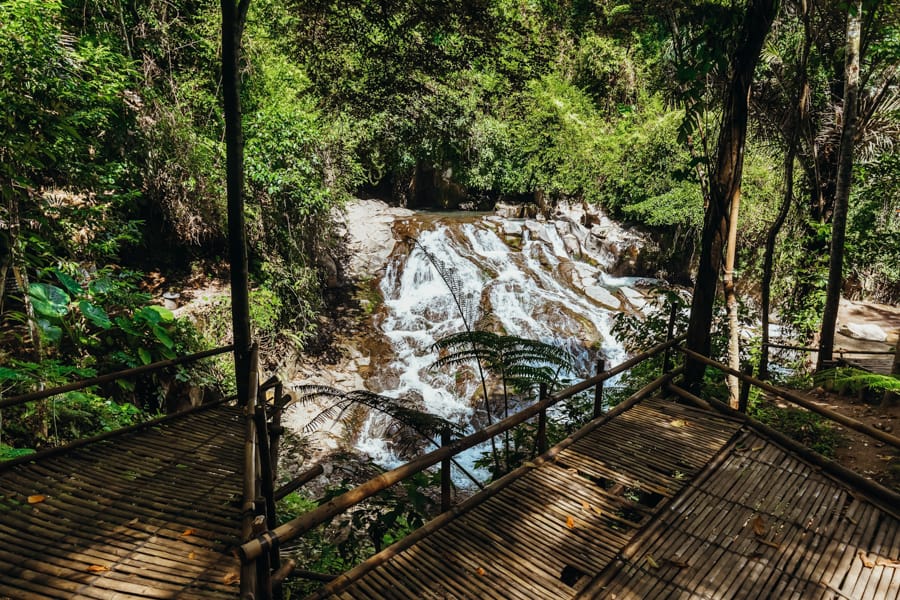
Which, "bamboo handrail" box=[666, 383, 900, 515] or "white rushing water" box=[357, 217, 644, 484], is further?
"white rushing water" box=[357, 217, 644, 484]

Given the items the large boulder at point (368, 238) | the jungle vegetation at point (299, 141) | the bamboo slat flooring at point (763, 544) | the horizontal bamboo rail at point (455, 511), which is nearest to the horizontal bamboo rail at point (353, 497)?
the horizontal bamboo rail at point (455, 511)

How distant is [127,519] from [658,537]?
3.22 metres

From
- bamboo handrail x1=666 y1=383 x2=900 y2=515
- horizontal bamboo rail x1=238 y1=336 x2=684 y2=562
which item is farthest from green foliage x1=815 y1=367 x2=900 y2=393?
horizontal bamboo rail x1=238 y1=336 x2=684 y2=562

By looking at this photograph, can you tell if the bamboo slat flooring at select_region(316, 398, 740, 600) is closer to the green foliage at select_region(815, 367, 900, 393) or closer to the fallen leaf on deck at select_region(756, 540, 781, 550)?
the fallen leaf on deck at select_region(756, 540, 781, 550)

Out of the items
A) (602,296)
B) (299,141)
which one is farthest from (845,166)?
(299,141)

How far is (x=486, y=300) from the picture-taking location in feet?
40.5

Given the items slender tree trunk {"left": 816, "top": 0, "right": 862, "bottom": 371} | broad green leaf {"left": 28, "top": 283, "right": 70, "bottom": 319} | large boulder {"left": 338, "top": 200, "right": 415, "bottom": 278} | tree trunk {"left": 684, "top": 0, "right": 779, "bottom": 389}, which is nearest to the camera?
tree trunk {"left": 684, "top": 0, "right": 779, "bottom": 389}

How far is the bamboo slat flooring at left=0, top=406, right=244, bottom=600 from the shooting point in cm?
233

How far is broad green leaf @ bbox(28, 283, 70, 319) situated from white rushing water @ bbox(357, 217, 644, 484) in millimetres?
5334

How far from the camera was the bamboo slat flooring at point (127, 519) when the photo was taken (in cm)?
233

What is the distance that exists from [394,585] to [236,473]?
5.13 ft

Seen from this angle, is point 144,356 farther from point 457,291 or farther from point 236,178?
point 457,291

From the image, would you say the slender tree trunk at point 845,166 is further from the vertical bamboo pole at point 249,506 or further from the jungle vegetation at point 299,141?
the vertical bamboo pole at point 249,506

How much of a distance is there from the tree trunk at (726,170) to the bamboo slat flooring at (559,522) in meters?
1.09
